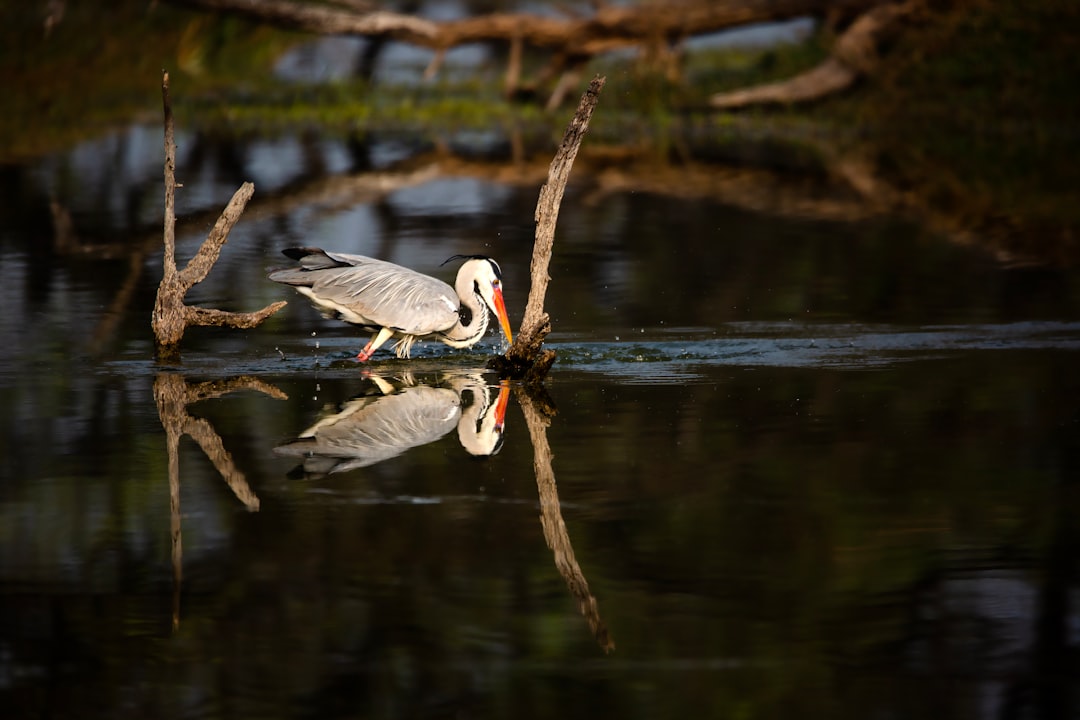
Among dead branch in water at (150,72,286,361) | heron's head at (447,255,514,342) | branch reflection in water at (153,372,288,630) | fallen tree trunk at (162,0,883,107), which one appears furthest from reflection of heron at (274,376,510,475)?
fallen tree trunk at (162,0,883,107)

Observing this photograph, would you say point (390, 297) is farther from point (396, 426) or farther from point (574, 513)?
point (574, 513)

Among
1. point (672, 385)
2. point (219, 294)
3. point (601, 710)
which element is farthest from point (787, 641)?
point (219, 294)

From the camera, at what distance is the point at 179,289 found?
468 inches

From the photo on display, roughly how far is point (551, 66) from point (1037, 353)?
19782mm

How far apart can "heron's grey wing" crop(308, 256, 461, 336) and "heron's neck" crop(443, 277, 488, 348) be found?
0.14 m

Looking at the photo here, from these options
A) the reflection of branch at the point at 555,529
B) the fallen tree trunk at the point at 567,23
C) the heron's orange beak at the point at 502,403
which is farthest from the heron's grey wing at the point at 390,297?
the fallen tree trunk at the point at 567,23

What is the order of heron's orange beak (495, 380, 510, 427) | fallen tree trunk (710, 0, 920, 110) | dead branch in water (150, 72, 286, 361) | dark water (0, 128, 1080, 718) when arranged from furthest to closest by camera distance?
fallen tree trunk (710, 0, 920, 110), dead branch in water (150, 72, 286, 361), heron's orange beak (495, 380, 510, 427), dark water (0, 128, 1080, 718)

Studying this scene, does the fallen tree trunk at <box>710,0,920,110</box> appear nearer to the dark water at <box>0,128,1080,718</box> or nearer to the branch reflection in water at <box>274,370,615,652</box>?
the dark water at <box>0,128,1080,718</box>

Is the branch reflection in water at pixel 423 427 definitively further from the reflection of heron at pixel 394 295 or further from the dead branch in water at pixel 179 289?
the dead branch in water at pixel 179 289

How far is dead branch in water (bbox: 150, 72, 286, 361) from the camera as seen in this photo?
11.8 meters

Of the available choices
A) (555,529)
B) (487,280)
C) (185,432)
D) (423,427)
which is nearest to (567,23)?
(487,280)

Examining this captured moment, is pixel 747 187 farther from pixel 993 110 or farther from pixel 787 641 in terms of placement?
pixel 787 641

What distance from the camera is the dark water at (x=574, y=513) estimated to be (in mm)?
5980

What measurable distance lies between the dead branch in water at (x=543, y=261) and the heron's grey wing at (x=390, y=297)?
510 mm
